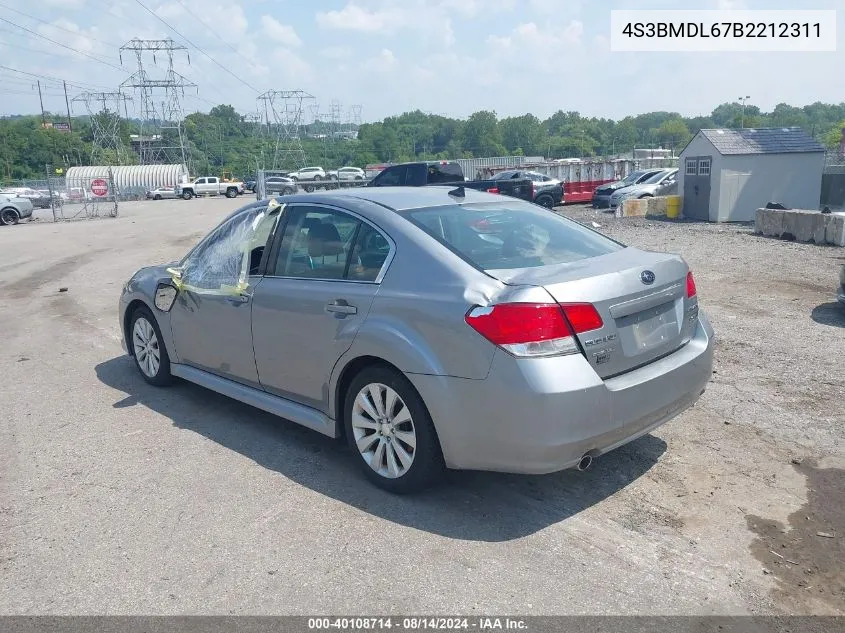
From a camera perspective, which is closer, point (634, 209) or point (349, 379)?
point (349, 379)

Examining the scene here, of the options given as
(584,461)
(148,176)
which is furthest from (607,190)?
(148,176)

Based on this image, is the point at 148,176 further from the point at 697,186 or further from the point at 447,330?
the point at 447,330

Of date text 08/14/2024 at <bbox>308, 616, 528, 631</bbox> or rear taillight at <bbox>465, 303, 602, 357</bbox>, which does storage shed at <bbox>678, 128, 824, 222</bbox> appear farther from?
date text 08/14/2024 at <bbox>308, 616, 528, 631</bbox>

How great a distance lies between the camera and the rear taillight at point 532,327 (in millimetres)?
3504

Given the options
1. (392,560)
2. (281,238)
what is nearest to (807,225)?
(281,238)

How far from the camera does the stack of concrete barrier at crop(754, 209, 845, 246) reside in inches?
574

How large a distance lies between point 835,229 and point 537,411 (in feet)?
45.1

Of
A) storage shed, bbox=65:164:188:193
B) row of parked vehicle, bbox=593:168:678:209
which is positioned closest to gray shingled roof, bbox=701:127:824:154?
row of parked vehicle, bbox=593:168:678:209

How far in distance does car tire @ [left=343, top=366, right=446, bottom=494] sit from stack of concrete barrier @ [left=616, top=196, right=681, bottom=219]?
66.0ft

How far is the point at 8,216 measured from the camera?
1236 inches

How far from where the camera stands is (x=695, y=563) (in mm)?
3371

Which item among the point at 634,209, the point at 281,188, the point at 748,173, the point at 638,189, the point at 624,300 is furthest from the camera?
the point at 281,188

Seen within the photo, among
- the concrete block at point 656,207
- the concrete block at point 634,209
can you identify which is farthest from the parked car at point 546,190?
the concrete block at point 656,207

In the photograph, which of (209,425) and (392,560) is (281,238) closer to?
(209,425)
